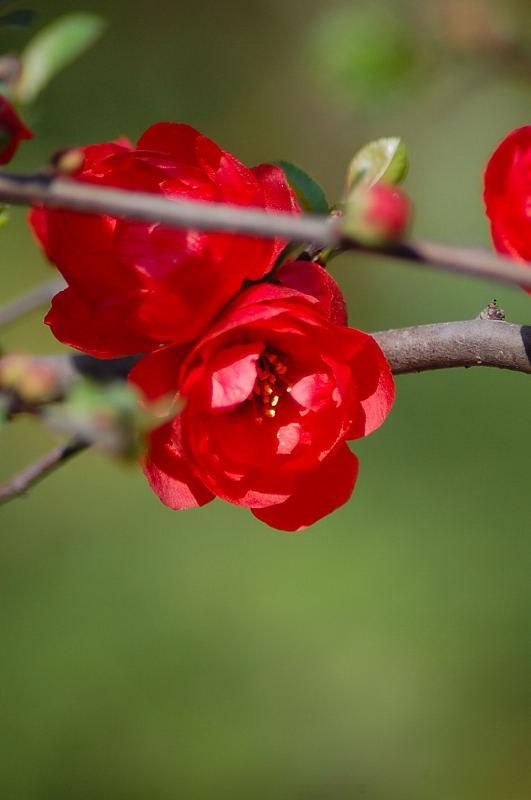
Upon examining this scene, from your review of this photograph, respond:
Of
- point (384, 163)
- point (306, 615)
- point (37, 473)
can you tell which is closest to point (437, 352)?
point (384, 163)

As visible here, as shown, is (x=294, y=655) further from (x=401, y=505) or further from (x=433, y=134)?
(x=433, y=134)

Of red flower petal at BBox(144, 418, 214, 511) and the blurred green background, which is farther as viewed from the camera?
the blurred green background

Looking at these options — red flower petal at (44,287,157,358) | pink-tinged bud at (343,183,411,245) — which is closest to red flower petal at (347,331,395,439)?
red flower petal at (44,287,157,358)

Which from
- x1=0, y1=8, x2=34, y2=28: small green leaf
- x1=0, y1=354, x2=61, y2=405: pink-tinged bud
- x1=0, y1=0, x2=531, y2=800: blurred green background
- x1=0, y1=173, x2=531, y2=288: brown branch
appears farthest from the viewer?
x1=0, y1=0, x2=531, y2=800: blurred green background

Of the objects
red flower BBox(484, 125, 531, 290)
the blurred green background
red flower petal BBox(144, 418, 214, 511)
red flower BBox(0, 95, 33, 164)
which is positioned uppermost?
red flower BBox(0, 95, 33, 164)

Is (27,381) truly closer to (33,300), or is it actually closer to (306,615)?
(33,300)

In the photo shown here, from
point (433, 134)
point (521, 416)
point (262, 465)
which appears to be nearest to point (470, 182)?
point (433, 134)

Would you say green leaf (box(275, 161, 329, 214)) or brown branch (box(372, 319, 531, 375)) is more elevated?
green leaf (box(275, 161, 329, 214))

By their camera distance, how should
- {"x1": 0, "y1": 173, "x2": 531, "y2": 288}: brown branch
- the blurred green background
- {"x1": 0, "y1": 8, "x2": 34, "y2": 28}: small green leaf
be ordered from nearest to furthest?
1. {"x1": 0, "y1": 173, "x2": 531, "y2": 288}: brown branch
2. {"x1": 0, "y1": 8, "x2": 34, "y2": 28}: small green leaf
3. the blurred green background

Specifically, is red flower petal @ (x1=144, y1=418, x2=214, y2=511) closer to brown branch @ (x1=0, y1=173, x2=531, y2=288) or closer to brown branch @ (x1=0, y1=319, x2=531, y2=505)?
brown branch @ (x1=0, y1=319, x2=531, y2=505)
